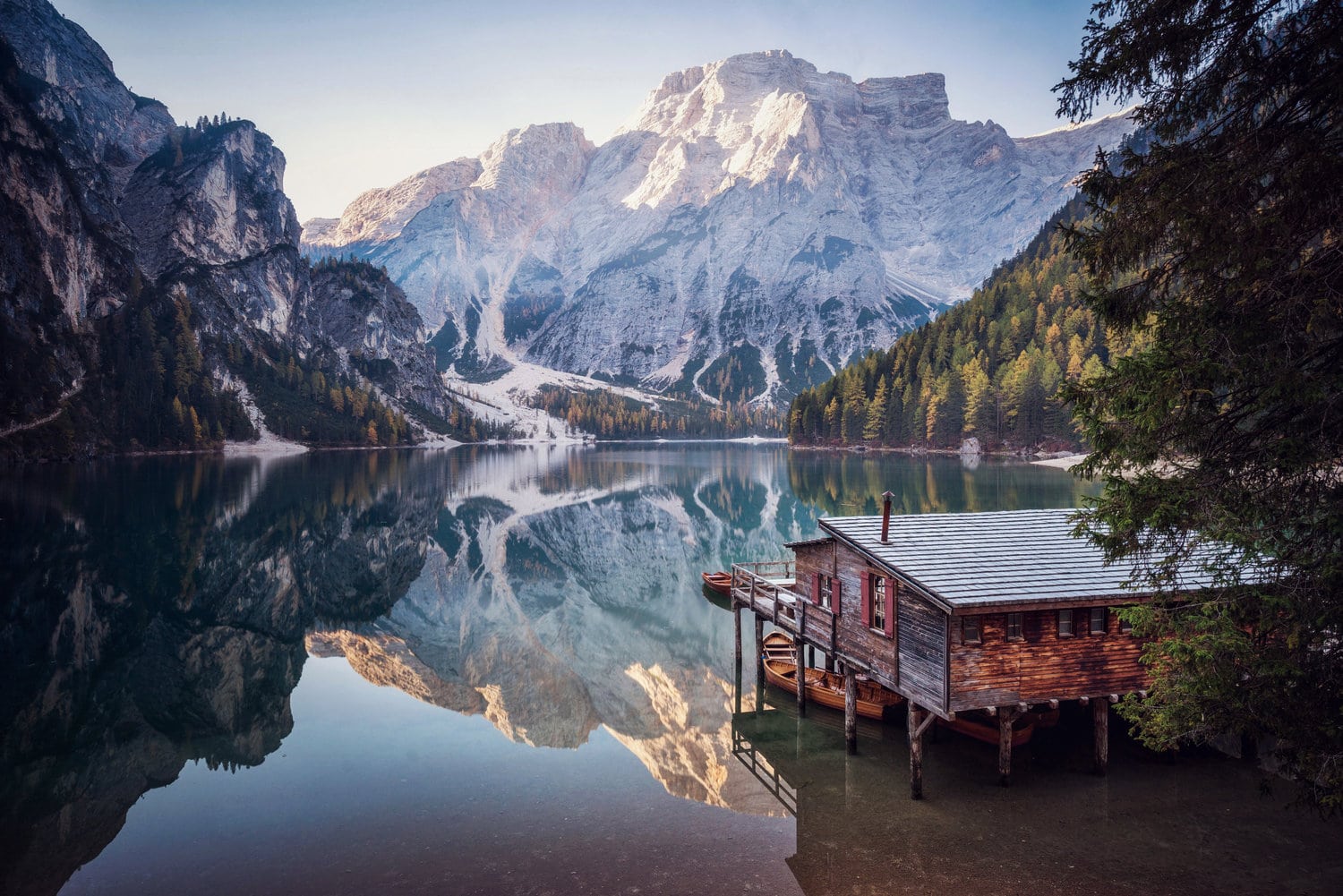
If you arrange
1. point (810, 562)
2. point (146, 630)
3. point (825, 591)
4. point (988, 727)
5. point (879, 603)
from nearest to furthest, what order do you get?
1. point (879, 603)
2. point (988, 727)
3. point (825, 591)
4. point (810, 562)
5. point (146, 630)

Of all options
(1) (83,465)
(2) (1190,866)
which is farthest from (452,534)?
(1) (83,465)

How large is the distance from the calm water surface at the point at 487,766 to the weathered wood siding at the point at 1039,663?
260 centimetres

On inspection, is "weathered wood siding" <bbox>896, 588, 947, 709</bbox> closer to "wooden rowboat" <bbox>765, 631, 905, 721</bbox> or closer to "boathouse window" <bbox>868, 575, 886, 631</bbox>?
"boathouse window" <bbox>868, 575, 886, 631</bbox>

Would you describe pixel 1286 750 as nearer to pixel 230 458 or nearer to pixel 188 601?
pixel 188 601

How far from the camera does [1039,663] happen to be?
65.7 feet

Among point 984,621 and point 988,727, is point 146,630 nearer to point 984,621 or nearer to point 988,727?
point 988,727

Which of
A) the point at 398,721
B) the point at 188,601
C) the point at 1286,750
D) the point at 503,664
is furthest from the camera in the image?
the point at 188,601

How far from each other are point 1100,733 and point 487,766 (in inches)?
685

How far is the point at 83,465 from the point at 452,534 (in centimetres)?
9792

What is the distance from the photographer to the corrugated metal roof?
19656 millimetres

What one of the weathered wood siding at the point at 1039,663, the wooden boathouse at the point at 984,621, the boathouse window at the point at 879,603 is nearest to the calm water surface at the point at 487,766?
the wooden boathouse at the point at 984,621

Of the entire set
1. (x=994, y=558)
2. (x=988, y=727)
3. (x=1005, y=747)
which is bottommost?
(x=988, y=727)

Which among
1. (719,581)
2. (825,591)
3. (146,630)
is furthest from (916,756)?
(146,630)

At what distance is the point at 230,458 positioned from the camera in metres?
180
